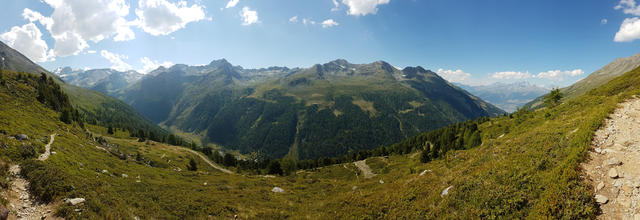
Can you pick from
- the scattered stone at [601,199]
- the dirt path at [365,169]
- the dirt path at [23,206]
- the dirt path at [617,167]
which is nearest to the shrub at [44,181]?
the dirt path at [23,206]

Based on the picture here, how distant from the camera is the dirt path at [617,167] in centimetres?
932

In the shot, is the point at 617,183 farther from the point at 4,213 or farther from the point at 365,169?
the point at 365,169

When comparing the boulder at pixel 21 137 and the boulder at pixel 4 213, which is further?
the boulder at pixel 21 137

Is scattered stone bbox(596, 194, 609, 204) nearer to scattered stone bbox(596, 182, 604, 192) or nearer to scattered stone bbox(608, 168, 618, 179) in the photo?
scattered stone bbox(596, 182, 604, 192)

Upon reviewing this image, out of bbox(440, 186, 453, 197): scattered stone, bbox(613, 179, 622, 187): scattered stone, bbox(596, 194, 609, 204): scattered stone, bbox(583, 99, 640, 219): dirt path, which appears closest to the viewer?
bbox(583, 99, 640, 219): dirt path

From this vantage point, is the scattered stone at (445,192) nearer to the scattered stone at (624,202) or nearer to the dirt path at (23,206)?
the scattered stone at (624,202)

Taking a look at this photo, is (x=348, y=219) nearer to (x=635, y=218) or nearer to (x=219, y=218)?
(x=219, y=218)

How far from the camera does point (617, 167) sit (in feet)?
36.1

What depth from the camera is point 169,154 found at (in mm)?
96438

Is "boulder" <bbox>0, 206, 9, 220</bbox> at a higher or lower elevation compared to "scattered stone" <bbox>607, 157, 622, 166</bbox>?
lower

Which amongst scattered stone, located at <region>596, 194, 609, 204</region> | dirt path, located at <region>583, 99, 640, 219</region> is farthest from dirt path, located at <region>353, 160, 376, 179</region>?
scattered stone, located at <region>596, 194, 609, 204</region>

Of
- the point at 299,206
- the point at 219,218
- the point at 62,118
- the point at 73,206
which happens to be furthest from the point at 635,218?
the point at 62,118

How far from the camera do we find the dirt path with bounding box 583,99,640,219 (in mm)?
9321

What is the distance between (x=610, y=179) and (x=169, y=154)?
120 metres
